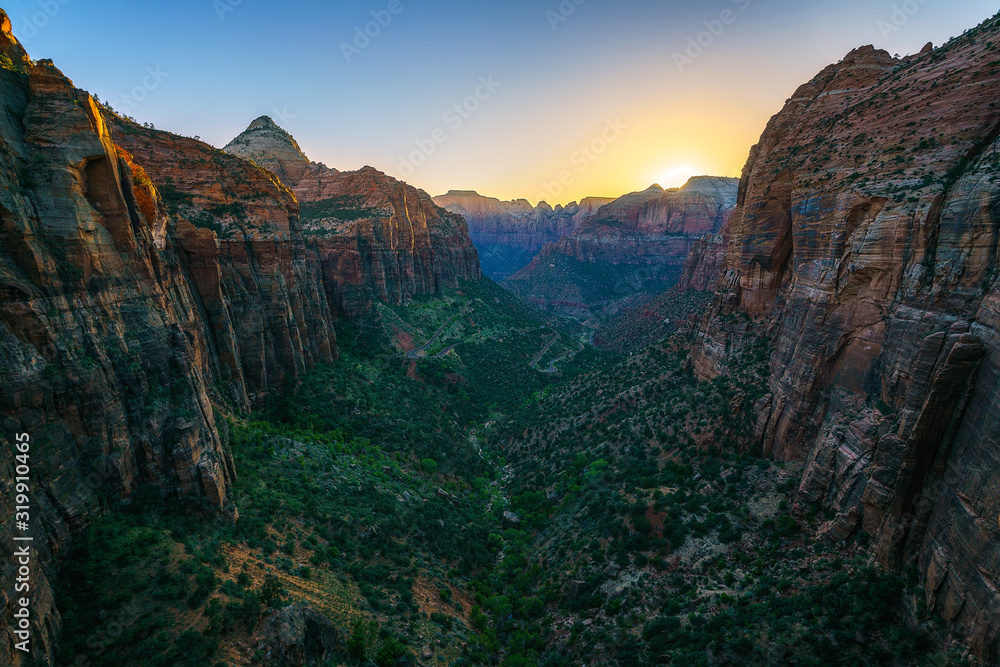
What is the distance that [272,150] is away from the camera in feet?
304

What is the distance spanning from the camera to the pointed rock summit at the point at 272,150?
296 feet

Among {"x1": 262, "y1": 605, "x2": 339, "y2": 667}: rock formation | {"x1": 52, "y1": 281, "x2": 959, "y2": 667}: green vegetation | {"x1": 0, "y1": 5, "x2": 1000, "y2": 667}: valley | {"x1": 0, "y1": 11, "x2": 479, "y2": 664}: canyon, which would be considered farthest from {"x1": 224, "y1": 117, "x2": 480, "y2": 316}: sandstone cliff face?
{"x1": 262, "y1": 605, "x2": 339, "y2": 667}: rock formation

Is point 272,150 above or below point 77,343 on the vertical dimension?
above

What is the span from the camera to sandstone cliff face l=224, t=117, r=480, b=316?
69.3 meters

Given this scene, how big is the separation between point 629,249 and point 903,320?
558ft

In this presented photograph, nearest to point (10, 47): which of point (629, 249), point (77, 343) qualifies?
point (77, 343)

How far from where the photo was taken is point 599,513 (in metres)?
34.8

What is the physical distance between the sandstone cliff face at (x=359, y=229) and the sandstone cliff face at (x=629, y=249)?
71675 mm

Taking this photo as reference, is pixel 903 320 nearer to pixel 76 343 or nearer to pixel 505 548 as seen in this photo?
pixel 505 548

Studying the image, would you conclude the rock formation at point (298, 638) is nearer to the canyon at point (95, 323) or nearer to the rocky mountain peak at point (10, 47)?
the canyon at point (95, 323)

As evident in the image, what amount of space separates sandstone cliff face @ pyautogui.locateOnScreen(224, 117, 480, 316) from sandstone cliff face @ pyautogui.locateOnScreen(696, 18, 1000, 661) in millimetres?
61391

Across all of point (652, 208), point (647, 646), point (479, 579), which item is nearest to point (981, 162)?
point (647, 646)

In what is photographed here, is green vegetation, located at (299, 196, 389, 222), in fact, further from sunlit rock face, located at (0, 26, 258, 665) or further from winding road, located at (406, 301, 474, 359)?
sunlit rock face, located at (0, 26, 258, 665)

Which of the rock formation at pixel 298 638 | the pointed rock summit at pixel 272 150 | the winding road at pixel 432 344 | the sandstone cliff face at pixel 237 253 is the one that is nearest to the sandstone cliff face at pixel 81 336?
the sandstone cliff face at pixel 237 253
